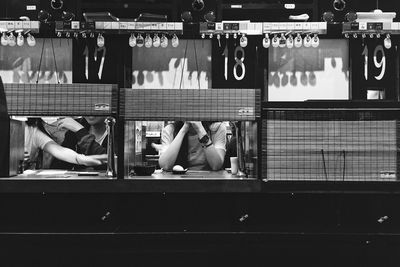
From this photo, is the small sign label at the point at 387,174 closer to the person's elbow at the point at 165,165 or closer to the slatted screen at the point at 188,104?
the slatted screen at the point at 188,104

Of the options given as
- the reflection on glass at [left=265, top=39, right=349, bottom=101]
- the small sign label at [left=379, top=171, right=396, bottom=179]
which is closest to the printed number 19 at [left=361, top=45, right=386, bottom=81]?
the reflection on glass at [left=265, top=39, right=349, bottom=101]

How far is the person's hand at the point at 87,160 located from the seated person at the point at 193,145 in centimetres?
53

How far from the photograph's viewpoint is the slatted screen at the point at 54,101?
3062 mm

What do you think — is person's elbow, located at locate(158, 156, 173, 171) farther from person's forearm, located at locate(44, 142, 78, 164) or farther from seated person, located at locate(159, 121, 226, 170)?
person's forearm, located at locate(44, 142, 78, 164)

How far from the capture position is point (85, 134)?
415cm

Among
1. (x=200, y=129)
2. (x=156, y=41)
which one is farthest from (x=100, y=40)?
(x=200, y=129)

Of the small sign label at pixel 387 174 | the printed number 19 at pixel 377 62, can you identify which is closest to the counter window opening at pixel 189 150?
the small sign label at pixel 387 174

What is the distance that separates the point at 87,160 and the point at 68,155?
247mm

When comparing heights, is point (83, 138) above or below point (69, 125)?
below

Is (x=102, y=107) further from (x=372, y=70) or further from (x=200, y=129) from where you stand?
(x=372, y=70)
